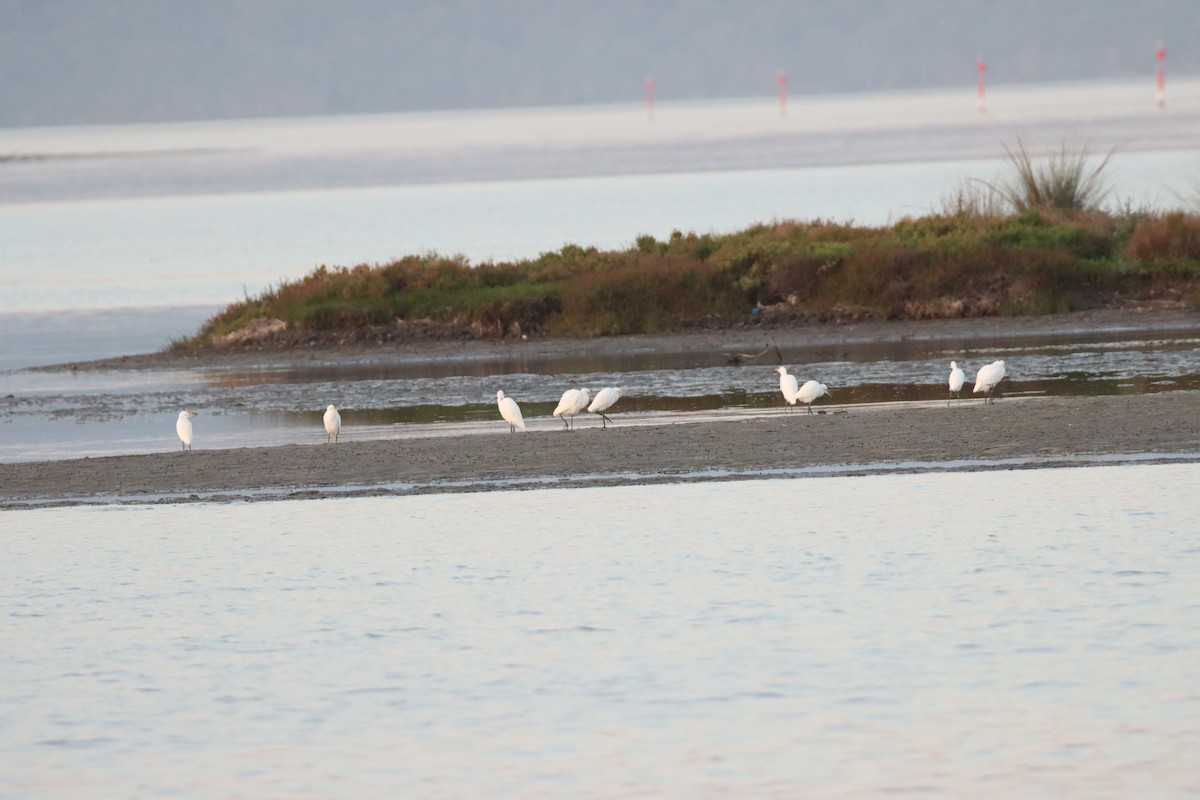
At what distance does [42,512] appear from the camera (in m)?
17.2

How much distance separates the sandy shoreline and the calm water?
650mm

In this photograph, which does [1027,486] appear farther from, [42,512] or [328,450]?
[42,512]

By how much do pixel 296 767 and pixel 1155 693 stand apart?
4.54 m

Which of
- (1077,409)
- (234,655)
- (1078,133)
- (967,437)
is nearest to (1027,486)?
(967,437)

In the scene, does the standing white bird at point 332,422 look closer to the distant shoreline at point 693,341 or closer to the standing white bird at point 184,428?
the standing white bird at point 184,428

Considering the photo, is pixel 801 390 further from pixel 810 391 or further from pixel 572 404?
pixel 572 404

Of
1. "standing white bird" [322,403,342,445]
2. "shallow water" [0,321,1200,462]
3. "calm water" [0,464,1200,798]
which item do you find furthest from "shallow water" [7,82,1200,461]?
"calm water" [0,464,1200,798]

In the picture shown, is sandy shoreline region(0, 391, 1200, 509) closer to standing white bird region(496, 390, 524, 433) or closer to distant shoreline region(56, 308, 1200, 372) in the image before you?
standing white bird region(496, 390, 524, 433)

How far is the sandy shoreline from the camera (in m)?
17.4

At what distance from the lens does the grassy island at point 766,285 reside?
3034cm

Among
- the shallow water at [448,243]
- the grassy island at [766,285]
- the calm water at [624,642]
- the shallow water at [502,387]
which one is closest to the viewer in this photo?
the calm water at [624,642]

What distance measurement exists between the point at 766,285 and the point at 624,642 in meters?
19.6

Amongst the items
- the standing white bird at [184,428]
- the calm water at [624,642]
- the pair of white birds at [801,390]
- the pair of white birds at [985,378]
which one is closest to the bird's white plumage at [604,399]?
the pair of white birds at [801,390]

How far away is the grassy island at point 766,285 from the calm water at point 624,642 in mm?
13940
